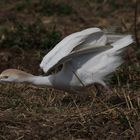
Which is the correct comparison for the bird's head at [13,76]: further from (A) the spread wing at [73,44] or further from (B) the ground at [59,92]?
(A) the spread wing at [73,44]

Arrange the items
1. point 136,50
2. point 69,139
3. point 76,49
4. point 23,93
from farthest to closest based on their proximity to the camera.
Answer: point 136,50 < point 23,93 < point 76,49 < point 69,139

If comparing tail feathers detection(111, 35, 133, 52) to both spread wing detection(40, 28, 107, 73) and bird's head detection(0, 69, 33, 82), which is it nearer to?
spread wing detection(40, 28, 107, 73)

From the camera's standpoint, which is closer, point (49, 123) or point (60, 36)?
point (49, 123)

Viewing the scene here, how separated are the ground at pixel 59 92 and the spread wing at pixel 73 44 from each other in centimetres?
57

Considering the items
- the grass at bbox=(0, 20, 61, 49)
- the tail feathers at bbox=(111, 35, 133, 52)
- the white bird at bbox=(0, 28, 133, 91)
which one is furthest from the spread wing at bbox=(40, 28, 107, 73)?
the grass at bbox=(0, 20, 61, 49)

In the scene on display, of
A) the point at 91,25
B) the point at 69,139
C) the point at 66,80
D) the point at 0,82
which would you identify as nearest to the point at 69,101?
the point at 66,80

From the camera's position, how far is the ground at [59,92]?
24.6 ft

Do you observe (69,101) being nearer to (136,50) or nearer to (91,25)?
(136,50)

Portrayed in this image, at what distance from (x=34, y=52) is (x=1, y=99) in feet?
8.05

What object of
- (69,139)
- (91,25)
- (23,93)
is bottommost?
(91,25)

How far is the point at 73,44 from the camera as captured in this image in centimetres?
841

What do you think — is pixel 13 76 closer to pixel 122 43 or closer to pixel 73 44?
pixel 73 44

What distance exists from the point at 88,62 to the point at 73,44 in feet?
1.78

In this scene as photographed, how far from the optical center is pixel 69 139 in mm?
7324
